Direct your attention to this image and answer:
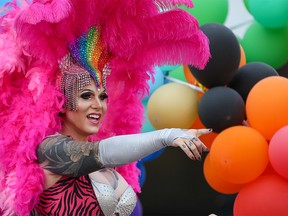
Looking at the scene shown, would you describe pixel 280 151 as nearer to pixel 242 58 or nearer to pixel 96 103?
pixel 242 58

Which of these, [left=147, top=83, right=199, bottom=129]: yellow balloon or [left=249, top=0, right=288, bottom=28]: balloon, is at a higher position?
[left=249, top=0, right=288, bottom=28]: balloon

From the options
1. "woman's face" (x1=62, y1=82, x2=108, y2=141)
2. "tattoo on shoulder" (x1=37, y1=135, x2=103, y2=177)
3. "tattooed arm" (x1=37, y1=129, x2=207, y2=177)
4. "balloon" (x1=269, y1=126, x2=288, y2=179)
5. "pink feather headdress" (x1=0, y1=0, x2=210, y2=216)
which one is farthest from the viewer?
"balloon" (x1=269, y1=126, x2=288, y2=179)

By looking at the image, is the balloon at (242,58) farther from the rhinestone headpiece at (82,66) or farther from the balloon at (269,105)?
the rhinestone headpiece at (82,66)

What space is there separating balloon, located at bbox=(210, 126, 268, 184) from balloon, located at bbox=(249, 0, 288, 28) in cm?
73

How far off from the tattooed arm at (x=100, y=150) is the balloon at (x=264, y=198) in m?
1.32

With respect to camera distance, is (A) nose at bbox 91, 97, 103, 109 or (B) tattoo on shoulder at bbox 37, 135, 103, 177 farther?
(A) nose at bbox 91, 97, 103, 109

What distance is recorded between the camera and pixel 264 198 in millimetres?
2930

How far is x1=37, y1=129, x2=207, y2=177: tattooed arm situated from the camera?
1669mm

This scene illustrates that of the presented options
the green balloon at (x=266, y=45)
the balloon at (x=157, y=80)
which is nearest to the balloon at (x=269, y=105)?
the green balloon at (x=266, y=45)

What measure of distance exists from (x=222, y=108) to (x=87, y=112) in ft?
4.07

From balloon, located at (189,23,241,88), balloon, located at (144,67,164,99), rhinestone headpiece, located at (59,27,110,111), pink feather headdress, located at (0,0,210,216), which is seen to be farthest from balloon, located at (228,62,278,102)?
rhinestone headpiece, located at (59,27,110,111)

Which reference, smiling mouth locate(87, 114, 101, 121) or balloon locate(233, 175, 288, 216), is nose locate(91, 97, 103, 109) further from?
balloon locate(233, 175, 288, 216)

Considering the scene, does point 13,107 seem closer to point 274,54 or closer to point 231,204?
point 274,54

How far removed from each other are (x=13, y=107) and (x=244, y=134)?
1.33 m
